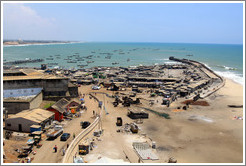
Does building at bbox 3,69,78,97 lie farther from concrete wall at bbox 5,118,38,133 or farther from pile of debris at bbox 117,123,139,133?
pile of debris at bbox 117,123,139,133

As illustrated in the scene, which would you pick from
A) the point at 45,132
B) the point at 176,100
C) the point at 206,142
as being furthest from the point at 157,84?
the point at 45,132

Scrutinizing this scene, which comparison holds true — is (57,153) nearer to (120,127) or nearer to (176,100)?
(120,127)

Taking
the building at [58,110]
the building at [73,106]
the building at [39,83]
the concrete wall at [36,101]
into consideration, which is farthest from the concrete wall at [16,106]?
the building at [73,106]

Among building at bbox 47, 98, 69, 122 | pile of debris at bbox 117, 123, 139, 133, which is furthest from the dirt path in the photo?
pile of debris at bbox 117, 123, 139, 133

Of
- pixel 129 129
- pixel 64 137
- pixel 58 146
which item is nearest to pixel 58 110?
pixel 64 137

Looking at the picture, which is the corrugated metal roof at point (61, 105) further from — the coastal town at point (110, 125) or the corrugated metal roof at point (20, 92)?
the corrugated metal roof at point (20, 92)

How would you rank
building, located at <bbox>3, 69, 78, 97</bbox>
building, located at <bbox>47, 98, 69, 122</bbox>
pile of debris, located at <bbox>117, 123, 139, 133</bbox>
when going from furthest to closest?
building, located at <bbox>3, 69, 78, 97</bbox> < building, located at <bbox>47, 98, 69, 122</bbox> < pile of debris, located at <bbox>117, 123, 139, 133</bbox>
